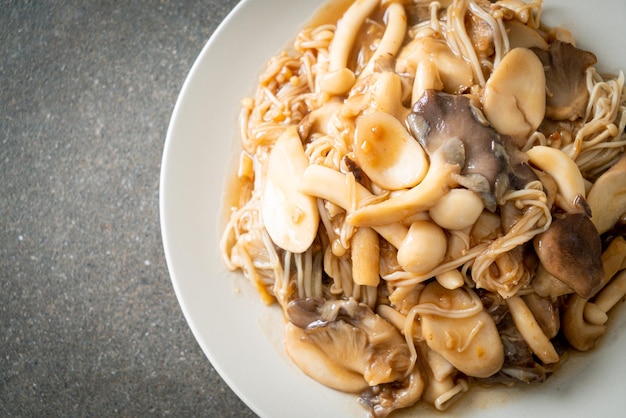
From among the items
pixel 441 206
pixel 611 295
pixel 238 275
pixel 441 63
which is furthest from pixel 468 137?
pixel 238 275

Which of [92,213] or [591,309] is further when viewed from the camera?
[92,213]

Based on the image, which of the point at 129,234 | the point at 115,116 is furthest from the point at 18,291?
the point at 115,116

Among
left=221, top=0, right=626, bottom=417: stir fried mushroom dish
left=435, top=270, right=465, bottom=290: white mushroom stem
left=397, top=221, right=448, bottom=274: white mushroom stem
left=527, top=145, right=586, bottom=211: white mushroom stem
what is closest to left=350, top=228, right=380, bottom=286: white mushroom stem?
left=221, top=0, right=626, bottom=417: stir fried mushroom dish

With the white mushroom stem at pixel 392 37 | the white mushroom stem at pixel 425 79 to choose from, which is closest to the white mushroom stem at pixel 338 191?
the white mushroom stem at pixel 425 79

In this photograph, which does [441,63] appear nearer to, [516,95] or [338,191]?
[516,95]

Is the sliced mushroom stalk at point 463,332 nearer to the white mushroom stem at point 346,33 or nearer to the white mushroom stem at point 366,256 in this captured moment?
the white mushroom stem at point 366,256
